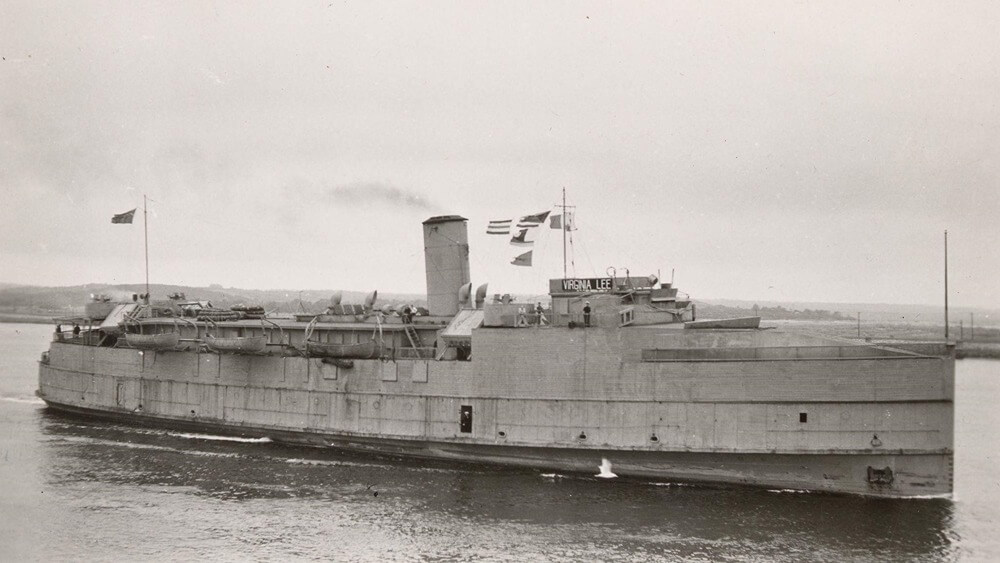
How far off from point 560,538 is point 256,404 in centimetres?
1409

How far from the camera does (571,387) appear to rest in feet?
69.4

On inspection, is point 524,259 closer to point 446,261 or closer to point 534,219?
point 534,219

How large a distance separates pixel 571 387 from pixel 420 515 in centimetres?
578

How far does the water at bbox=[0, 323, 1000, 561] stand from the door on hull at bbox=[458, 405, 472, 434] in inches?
47.3

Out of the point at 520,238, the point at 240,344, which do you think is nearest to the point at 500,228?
the point at 520,238

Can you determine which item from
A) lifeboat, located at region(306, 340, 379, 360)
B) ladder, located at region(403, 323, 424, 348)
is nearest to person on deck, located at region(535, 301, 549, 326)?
ladder, located at region(403, 323, 424, 348)

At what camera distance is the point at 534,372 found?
853 inches

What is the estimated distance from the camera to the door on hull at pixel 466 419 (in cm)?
2214

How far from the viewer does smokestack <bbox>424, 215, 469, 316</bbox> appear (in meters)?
26.1

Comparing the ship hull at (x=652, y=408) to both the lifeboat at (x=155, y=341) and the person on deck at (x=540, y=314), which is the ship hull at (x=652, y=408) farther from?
the lifeboat at (x=155, y=341)

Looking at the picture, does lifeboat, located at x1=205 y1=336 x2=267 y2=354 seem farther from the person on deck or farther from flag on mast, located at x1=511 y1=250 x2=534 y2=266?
the person on deck

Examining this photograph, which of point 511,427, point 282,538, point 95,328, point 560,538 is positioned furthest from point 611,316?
point 95,328

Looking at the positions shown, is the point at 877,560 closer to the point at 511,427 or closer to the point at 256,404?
the point at 511,427


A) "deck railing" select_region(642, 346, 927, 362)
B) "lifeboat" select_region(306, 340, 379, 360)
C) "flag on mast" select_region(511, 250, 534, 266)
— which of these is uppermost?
"flag on mast" select_region(511, 250, 534, 266)
